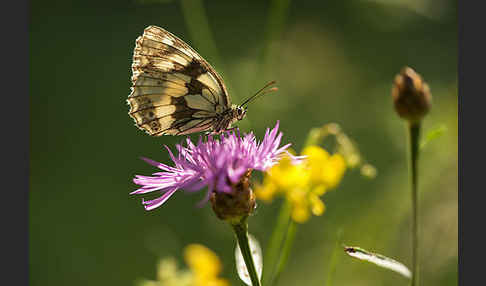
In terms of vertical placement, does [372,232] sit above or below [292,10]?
below

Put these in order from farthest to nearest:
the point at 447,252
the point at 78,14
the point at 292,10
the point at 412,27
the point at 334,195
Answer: the point at 78,14 → the point at 292,10 → the point at 412,27 → the point at 334,195 → the point at 447,252

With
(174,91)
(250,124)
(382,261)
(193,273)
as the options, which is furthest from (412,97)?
(250,124)

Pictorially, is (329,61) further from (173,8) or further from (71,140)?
(71,140)

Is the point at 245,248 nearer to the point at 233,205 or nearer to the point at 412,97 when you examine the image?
the point at 233,205

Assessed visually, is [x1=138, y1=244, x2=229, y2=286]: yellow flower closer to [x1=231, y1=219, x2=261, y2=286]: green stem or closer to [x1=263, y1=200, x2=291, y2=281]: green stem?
[x1=263, y1=200, x2=291, y2=281]: green stem

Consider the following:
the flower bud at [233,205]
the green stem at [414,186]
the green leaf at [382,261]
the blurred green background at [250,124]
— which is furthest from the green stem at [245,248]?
the blurred green background at [250,124]

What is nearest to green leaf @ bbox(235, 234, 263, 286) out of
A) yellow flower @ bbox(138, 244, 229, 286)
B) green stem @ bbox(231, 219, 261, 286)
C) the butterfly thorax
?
green stem @ bbox(231, 219, 261, 286)

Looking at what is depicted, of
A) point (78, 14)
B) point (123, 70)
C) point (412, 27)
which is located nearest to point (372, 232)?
point (412, 27)
